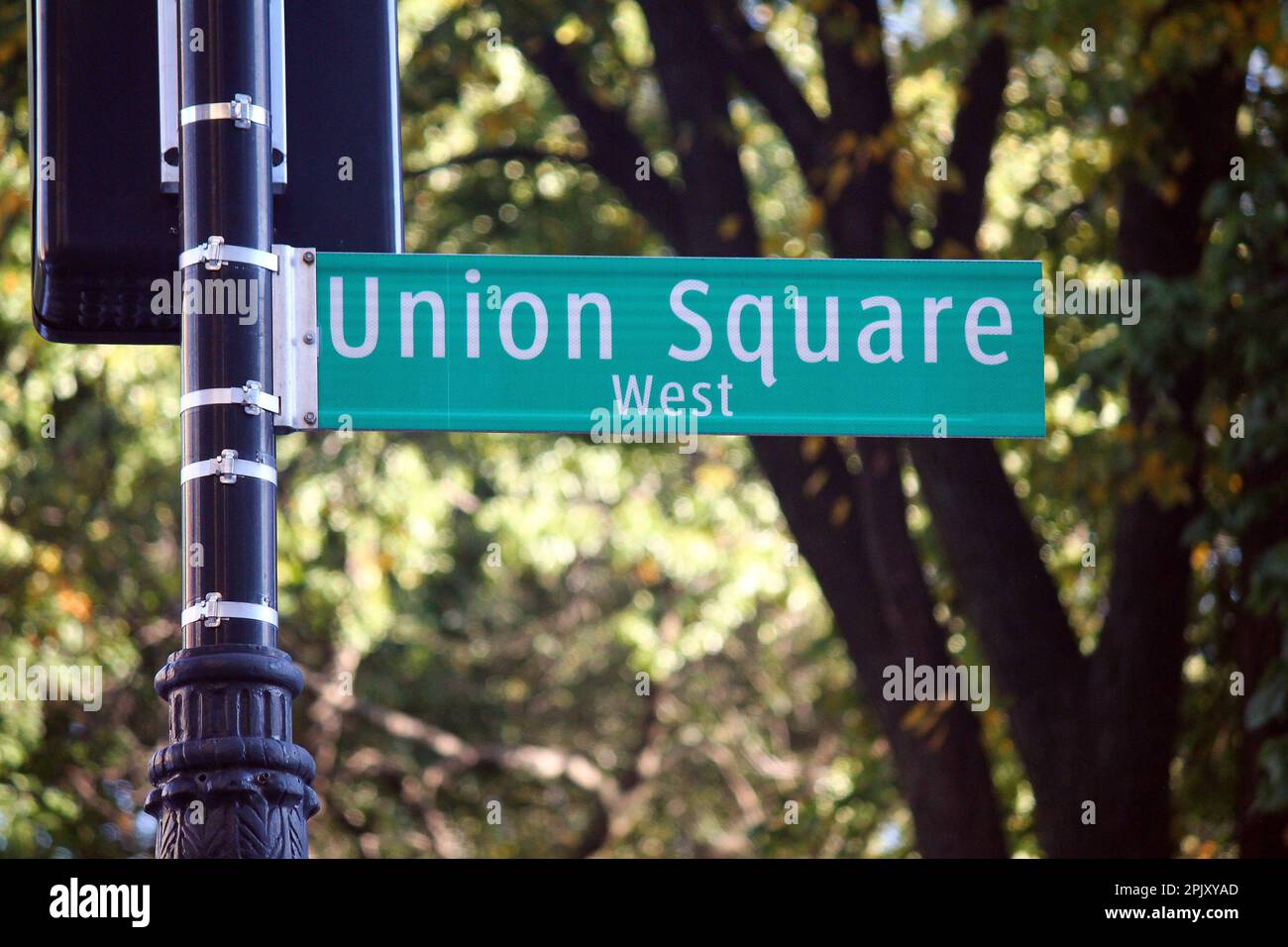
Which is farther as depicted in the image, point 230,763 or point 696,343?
point 696,343

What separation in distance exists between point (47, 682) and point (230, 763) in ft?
27.7

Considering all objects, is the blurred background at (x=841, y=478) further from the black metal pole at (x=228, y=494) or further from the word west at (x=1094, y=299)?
the black metal pole at (x=228, y=494)

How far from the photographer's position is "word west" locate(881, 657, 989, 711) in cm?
721

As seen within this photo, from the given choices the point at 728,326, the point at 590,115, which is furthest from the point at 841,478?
the point at 728,326

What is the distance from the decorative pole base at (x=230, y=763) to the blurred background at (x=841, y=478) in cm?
370

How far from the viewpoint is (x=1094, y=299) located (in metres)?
4.93

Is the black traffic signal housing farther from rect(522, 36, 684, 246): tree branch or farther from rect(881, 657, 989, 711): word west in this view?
rect(522, 36, 684, 246): tree branch

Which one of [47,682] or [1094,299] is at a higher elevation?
[47,682]

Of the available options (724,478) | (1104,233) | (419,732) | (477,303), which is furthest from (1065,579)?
(419,732)

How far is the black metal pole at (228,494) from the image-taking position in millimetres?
2785

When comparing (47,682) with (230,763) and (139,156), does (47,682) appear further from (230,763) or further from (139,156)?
(230,763)
